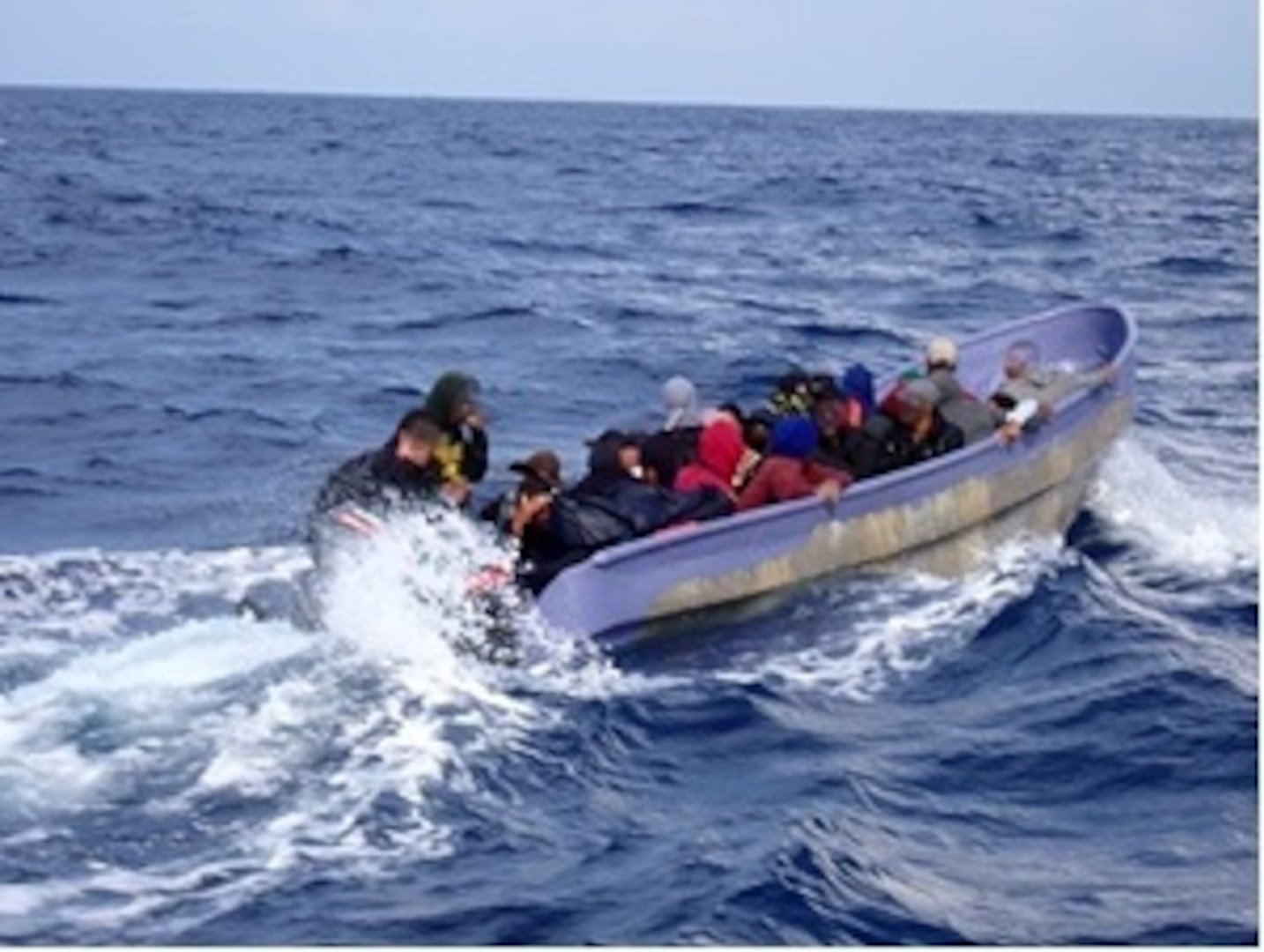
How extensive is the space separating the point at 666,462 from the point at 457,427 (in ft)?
5.04

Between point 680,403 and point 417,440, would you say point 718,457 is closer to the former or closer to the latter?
point 680,403

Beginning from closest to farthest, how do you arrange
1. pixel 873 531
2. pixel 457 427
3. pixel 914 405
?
pixel 457 427, pixel 873 531, pixel 914 405

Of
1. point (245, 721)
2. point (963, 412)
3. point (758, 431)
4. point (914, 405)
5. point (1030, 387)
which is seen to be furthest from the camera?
point (1030, 387)

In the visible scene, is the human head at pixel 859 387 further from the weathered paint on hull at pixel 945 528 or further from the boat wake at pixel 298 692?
the boat wake at pixel 298 692

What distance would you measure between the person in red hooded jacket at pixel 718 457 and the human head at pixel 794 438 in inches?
16.4

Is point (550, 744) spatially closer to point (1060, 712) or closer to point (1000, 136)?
point (1060, 712)

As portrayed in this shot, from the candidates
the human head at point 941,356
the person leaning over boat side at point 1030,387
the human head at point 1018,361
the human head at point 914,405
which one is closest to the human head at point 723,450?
the human head at point 914,405

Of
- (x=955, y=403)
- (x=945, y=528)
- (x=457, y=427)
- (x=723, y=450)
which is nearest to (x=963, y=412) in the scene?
(x=955, y=403)

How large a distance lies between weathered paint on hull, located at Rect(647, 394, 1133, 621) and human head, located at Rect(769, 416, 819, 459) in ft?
1.61

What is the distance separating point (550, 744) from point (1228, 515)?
8.30 m

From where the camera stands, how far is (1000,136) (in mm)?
119000

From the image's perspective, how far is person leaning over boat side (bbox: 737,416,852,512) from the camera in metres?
13.2

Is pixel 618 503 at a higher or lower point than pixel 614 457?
lower

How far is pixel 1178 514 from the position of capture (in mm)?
16781
